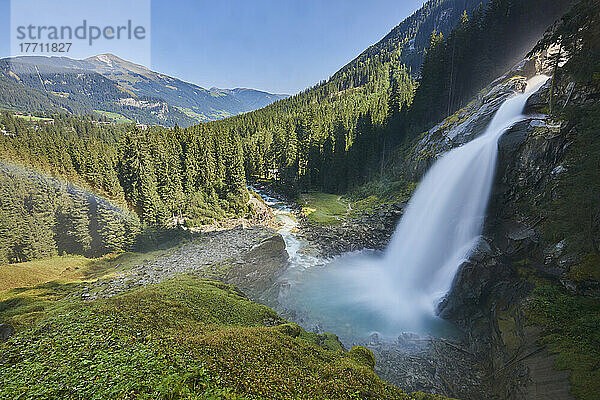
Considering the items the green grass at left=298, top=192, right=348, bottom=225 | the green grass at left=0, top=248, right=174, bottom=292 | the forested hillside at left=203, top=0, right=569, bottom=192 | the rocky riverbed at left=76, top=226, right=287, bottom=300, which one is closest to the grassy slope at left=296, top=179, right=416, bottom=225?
the green grass at left=298, top=192, right=348, bottom=225

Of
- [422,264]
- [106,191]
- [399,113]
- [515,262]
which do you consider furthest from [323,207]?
[106,191]

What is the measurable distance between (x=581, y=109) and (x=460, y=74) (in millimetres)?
37325

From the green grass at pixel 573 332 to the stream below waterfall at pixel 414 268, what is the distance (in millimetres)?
5820

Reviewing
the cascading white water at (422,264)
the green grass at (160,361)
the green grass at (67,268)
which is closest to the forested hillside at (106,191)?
the green grass at (67,268)

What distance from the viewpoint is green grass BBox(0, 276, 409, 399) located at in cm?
523

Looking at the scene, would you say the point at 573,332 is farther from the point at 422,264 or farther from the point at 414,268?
the point at 414,268

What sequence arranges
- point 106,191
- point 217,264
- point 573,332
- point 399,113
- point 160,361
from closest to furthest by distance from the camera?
point 160,361, point 573,332, point 217,264, point 106,191, point 399,113

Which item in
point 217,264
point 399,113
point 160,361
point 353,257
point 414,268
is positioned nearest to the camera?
point 160,361

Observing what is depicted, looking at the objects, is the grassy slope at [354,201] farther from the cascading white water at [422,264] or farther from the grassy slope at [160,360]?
the grassy slope at [160,360]

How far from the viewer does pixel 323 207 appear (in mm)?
46531

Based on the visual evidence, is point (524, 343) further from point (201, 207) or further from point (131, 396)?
point (201, 207)

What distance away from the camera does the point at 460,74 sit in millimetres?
41375

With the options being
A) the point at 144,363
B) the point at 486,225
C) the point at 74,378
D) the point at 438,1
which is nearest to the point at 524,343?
the point at 486,225

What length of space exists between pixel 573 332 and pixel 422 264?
12.0m
